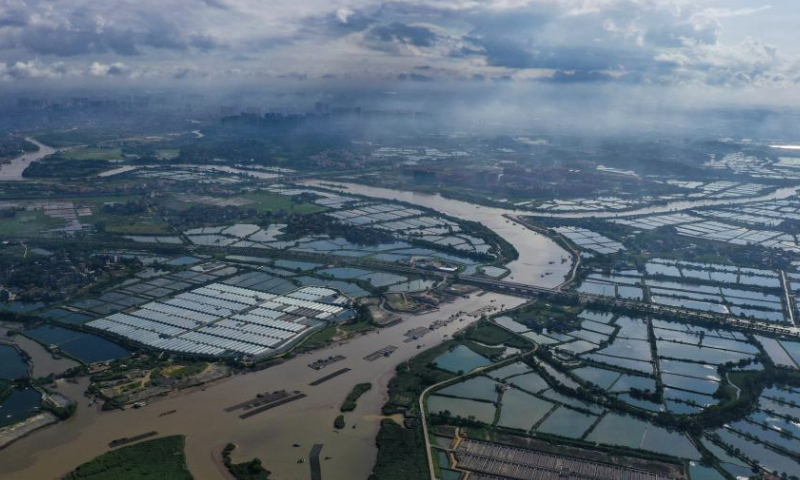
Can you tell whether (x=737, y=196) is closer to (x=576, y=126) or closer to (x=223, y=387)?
(x=223, y=387)

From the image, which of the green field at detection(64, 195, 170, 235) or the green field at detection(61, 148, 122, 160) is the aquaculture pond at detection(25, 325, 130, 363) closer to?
the green field at detection(64, 195, 170, 235)

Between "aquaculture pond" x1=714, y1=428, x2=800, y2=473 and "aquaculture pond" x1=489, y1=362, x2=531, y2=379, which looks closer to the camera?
"aquaculture pond" x1=714, y1=428, x2=800, y2=473

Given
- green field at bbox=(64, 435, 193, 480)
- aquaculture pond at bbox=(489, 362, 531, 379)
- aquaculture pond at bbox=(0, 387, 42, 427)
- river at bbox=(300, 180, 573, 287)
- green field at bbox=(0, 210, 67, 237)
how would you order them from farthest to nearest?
1. green field at bbox=(0, 210, 67, 237)
2. river at bbox=(300, 180, 573, 287)
3. aquaculture pond at bbox=(489, 362, 531, 379)
4. aquaculture pond at bbox=(0, 387, 42, 427)
5. green field at bbox=(64, 435, 193, 480)

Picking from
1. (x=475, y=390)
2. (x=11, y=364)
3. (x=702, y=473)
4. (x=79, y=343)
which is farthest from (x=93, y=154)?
(x=702, y=473)

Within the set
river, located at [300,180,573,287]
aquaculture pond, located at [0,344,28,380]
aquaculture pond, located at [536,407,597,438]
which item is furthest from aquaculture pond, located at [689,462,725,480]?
aquaculture pond, located at [0,344,28,380]

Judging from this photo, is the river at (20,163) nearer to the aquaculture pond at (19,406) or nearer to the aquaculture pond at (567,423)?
the aquaculture pond at (19,406)

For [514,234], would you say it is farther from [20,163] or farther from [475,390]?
[20,163]

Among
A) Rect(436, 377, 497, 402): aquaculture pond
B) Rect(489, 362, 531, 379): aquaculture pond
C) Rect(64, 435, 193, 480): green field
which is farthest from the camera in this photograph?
Rect(489, 362, 531, 379): aquaculture pond
